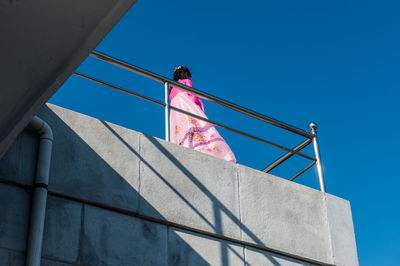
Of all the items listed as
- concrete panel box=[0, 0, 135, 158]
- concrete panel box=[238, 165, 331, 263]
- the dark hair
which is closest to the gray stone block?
concrete panel box=[238, 165, 331, 263]

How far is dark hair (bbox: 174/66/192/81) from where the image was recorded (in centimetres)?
820

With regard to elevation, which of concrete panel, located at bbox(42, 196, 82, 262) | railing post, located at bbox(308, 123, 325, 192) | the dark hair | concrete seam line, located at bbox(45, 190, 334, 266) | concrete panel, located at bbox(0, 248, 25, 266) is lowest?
concrete panel, located at bbox(0, 248, 25, 266)

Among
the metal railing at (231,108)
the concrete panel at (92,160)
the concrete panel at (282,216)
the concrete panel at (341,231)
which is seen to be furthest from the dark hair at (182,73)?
the concrete panel at (92,160)

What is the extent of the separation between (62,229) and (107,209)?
1.52 ft

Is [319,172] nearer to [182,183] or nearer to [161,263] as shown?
[182,183]

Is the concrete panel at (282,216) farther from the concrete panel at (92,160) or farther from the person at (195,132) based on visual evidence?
the concrete panel at (92,160)

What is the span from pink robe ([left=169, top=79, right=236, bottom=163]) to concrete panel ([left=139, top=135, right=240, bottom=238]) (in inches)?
32.6

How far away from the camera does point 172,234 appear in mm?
5547

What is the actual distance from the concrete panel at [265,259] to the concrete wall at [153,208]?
11 millimetres

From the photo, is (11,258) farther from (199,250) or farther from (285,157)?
(285,157)

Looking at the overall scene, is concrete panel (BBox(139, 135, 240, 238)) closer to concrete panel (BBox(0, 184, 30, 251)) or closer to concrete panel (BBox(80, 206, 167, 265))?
concrete panel (BBox(80, 206, 167, 265))

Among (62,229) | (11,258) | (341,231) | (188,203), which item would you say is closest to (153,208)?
(188,203)

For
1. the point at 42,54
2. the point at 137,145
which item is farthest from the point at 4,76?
the point at 137,145

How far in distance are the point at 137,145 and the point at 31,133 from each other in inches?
38.8
